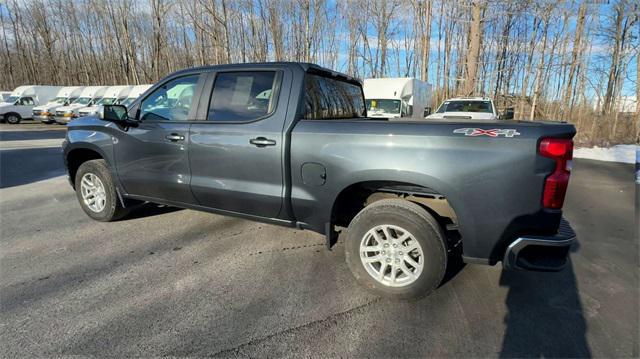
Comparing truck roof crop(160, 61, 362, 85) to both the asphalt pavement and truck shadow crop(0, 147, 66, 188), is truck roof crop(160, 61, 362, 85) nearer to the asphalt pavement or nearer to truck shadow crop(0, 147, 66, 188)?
the asphalt pavement

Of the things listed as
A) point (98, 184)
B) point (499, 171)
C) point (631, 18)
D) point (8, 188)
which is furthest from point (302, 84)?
point (631, 18)

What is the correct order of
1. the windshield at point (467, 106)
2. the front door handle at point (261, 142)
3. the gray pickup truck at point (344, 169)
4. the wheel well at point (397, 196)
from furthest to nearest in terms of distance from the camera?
the windshield at point (467, 106) < the front door handle at point (261, 142) < the wheel well at point (397, 196) < the gray pickup truck at point (344, 169)

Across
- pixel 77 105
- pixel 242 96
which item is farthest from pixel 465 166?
pixel 77 105

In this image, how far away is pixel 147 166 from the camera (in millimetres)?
3902

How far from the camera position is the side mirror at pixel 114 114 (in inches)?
152

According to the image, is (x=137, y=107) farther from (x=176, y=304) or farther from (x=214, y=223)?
(x=176, y=304)

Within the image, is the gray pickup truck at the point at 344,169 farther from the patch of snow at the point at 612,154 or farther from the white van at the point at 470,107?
the patch of snow at the point at 612,154

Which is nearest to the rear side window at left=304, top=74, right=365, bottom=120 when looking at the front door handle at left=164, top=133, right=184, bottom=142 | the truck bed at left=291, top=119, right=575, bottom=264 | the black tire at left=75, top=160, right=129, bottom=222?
the truck bed at left=291, top=119, right=575, bottom=264

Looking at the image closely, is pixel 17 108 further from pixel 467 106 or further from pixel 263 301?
pixel 263 301

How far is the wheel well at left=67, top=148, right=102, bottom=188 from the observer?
15.0 ft

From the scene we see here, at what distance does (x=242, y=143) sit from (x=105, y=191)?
2328mm

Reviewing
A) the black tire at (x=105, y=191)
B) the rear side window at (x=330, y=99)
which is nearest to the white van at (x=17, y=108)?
the black tire at (x=105, y=191)

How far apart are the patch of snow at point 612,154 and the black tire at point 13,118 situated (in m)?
31.0

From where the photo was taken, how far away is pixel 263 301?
2.80 m
